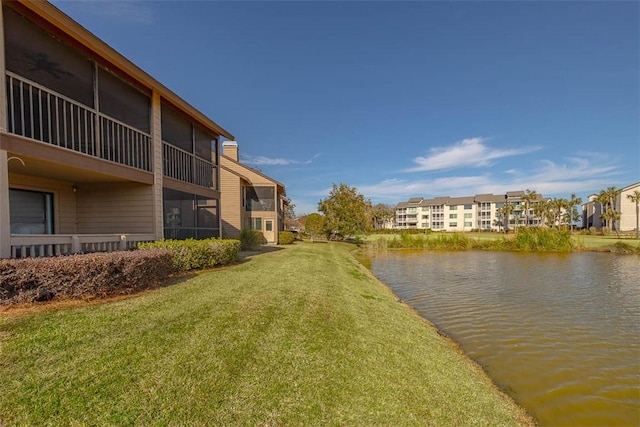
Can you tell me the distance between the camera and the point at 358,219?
127 feet

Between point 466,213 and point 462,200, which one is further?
point 462,200

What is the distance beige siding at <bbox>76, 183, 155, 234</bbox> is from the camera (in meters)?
9.84

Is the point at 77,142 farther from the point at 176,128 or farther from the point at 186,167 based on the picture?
the point at 176,128

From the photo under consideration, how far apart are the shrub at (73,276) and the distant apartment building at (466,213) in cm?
8218

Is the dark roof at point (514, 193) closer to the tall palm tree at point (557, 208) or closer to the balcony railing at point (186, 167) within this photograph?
the tall palm tree at point (557, 208)

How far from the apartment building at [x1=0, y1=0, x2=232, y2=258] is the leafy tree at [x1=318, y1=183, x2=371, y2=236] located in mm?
26127

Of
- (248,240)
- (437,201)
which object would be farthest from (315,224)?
(437,201)

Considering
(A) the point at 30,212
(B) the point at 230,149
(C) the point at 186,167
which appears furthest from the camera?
(B) the point at 230,149

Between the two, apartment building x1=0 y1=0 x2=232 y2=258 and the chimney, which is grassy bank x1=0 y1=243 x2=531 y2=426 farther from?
the chimney

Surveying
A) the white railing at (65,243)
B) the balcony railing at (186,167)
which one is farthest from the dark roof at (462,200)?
the white railing at (65,243)

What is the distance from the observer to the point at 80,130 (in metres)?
7.71

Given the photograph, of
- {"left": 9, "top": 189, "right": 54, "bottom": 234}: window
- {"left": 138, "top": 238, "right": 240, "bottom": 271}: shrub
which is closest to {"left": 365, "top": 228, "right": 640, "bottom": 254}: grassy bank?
{"left": 138, "top": 238, "right": 240, "bottom": 271}: shrub

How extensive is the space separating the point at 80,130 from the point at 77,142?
347mm

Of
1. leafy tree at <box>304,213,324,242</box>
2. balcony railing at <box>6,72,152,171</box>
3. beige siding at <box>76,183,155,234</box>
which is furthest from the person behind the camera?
leafy tree at <box>304,213,324,242</box>
